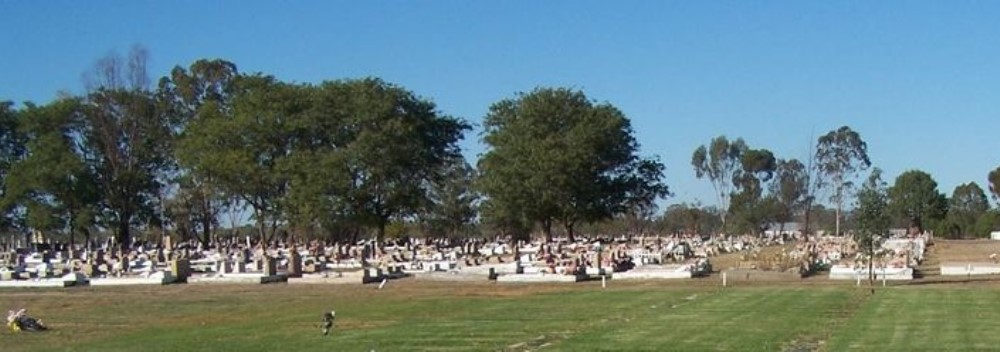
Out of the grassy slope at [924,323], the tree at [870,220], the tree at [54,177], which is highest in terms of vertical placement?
the tree at [54,177]

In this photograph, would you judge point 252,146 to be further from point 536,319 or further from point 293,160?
point 536,319

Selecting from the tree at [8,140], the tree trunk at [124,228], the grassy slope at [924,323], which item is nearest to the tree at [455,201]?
the tree trunk at [124,228]

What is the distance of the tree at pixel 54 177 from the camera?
79125 mm

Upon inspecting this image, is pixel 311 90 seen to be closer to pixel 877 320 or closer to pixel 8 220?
pixel 8 220

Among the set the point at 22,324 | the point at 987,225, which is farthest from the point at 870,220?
the point at 987,225

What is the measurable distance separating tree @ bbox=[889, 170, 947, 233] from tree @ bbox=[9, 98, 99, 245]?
6908 cm

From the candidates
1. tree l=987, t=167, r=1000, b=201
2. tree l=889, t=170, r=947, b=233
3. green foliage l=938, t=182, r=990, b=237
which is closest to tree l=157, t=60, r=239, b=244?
tree l=889, t=170, r=947, b=233

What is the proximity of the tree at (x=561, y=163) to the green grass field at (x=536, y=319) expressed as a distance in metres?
38.7

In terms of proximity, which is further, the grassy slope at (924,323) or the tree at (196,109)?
the tree at (196,109)

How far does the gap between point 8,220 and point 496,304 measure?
61.1 metres

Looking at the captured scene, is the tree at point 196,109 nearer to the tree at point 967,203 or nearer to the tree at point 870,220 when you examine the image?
the tree at point 870,220

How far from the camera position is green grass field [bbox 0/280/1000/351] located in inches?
813

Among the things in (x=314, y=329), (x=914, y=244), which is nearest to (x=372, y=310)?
(x=314, y=329)

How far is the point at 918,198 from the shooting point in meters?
117
